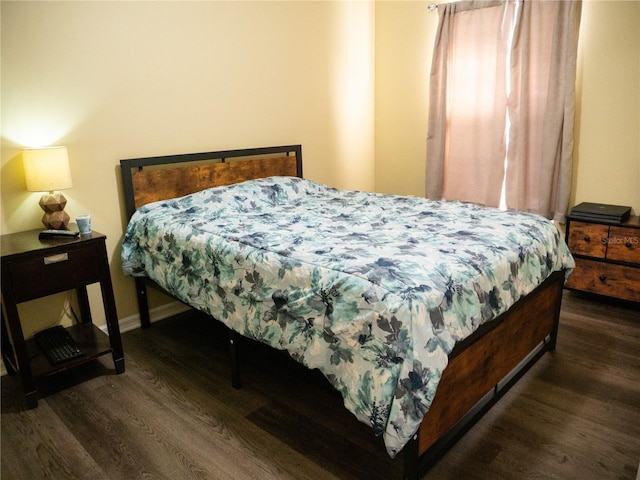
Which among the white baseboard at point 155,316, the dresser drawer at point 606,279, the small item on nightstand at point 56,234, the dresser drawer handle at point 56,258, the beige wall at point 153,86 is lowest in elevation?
the white baseboard at point 155,316

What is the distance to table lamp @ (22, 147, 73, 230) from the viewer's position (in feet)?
7.57

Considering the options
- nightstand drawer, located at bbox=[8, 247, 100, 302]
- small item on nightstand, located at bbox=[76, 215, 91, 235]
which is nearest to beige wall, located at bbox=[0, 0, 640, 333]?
small item on nightstand, located at bbox=[76, 215, 91, 235]

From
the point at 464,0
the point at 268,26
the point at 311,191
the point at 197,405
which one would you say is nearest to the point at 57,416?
the point at 197,405

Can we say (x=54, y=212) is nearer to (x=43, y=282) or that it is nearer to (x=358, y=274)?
(x=43, y=282)

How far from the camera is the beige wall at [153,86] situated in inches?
96.4

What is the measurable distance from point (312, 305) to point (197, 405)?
2.74ft

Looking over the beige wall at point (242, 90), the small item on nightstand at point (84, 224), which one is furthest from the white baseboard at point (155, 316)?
the small item on nightstand at point (84, 224)

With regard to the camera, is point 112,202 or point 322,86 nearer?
point 112,202

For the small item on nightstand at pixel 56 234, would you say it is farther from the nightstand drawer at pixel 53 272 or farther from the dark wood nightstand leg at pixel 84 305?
the dark wood nightstand leg at pixel 84 305

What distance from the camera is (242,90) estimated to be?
3379 millimetres

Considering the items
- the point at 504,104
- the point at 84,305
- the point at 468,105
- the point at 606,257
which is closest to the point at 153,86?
the point at 84,305

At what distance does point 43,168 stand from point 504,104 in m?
3.07

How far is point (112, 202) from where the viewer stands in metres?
2.82

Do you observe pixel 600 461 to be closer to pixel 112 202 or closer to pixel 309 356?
pixel 309 356
